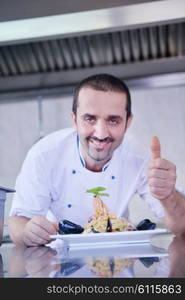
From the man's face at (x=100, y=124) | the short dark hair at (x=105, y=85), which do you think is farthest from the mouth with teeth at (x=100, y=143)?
the short dark hair at (x=105, y=85)

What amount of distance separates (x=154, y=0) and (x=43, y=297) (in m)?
1.36

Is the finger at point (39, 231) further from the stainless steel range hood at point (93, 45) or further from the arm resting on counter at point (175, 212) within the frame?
the stainless steel range hood at point (93, 45)

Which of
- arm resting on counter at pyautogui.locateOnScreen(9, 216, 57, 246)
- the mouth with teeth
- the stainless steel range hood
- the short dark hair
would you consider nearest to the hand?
arm resting on counter at pyautogui.locateOnScreen(9, 216, 57, 246)

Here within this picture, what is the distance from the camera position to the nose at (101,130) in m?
1.47

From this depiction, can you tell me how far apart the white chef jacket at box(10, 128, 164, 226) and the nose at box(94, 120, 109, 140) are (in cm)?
7

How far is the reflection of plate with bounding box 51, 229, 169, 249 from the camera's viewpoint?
970mm

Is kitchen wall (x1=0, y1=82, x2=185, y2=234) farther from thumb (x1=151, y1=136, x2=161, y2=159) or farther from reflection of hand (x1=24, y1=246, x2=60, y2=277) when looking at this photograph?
reflection of hand (x1=24, y1=246, x2=60, y2=277)

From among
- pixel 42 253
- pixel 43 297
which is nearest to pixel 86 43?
pixel 42 253

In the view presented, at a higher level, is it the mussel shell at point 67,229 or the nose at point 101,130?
the nose at point 101,130

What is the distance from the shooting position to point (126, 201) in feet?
4.62

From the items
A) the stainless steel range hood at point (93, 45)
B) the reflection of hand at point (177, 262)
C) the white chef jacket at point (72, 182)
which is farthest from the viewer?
the stainless steel range hood at point (93, 45)

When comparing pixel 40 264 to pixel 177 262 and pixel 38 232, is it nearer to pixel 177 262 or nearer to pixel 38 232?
pixel 177 262

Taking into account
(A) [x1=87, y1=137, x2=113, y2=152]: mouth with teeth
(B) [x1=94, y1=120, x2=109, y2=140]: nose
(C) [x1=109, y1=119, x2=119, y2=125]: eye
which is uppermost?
(C) [x1=109, y1=119, x2=119, y2=125]: eye

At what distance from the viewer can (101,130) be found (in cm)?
147
